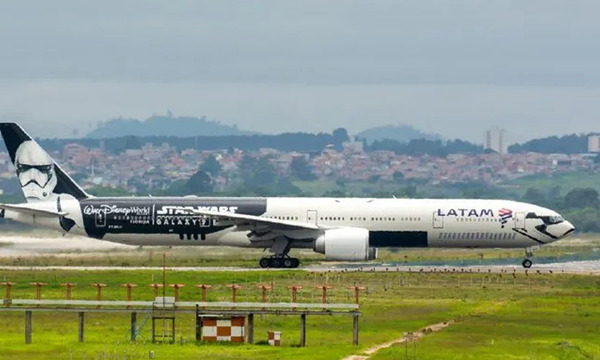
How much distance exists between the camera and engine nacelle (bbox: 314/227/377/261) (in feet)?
287

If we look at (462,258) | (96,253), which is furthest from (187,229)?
(462,258)

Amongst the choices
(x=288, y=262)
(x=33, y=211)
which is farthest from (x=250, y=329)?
(x=33, y=211)

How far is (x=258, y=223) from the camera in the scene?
88.2 meters

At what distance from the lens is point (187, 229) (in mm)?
89438

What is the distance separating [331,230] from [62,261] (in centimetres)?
1618

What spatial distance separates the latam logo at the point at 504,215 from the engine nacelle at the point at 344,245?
7.65 metres

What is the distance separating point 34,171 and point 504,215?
87.4ft

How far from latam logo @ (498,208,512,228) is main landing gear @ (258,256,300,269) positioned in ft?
37.2

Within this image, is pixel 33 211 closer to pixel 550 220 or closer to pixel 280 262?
pixel 280 262

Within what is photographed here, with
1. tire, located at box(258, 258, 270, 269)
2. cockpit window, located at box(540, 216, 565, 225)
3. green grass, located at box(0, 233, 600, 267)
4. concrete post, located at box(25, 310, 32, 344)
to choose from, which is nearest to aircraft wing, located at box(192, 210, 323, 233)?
tire, located at box(258, 258, 270, 269)

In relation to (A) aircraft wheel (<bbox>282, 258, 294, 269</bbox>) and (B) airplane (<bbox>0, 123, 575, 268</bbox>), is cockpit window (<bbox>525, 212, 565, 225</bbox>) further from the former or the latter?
(A) aircraft wheel (<bbox>282, 258, 294, 269</bbox>)

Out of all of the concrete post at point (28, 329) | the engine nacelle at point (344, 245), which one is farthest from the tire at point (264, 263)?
the concrete post at point (28, 329)

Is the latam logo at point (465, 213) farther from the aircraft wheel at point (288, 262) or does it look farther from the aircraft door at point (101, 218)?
the aircraft door at point (101, 218)

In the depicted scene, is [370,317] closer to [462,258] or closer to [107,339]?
[107,339]
